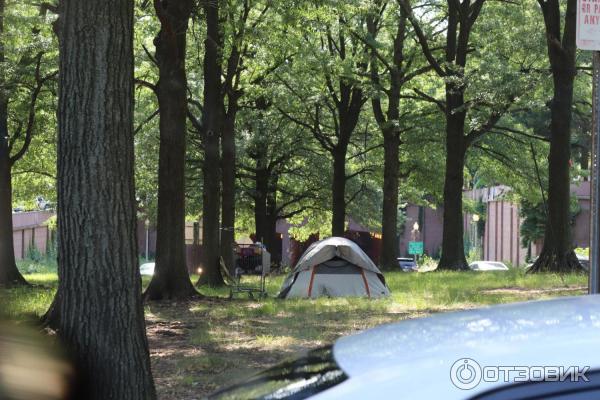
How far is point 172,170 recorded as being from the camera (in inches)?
584

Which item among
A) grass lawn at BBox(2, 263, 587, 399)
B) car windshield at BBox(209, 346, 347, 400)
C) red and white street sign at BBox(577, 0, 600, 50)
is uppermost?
red and white street sign at BBox(577, 0, 600, 50)

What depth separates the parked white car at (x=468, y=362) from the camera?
1.67 m

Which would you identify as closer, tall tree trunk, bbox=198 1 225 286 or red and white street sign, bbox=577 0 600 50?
red and white street sign, bbox=577 0 600 50

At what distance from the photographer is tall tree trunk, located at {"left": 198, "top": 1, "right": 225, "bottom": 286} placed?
59.4ft

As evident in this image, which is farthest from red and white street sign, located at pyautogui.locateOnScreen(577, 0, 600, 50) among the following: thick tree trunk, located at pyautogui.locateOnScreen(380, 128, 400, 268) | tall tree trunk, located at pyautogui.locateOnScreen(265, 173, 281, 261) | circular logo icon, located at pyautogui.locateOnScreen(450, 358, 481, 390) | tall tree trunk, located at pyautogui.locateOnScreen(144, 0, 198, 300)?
tall tree trunk, located at pyautogui.locateOnScreen(265, 173, 281, 261)

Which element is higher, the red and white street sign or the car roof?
the red and white street sign

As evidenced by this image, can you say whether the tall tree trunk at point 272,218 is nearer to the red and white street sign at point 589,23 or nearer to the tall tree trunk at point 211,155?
the tall tree trunk at point 211,155

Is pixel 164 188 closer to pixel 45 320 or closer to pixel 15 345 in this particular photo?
pixel 45 320

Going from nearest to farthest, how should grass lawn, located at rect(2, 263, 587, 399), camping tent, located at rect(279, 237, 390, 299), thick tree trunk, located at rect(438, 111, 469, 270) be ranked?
1. grass lawn, located at rect(2, 263, 587, 399)
2. camping tent, located at rect(279, 237, 390, 299)
3. thick tree trunk, located at rect(438, 111, 469, 270)

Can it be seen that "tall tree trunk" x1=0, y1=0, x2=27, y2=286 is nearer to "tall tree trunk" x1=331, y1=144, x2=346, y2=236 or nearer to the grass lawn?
the grass lawn

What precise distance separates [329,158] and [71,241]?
2977cm

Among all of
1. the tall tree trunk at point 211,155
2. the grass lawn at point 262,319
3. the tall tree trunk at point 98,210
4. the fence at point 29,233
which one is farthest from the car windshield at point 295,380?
the fence at point 29,233

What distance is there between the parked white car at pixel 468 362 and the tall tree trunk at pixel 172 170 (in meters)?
12.4

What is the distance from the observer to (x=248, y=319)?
11.6m
